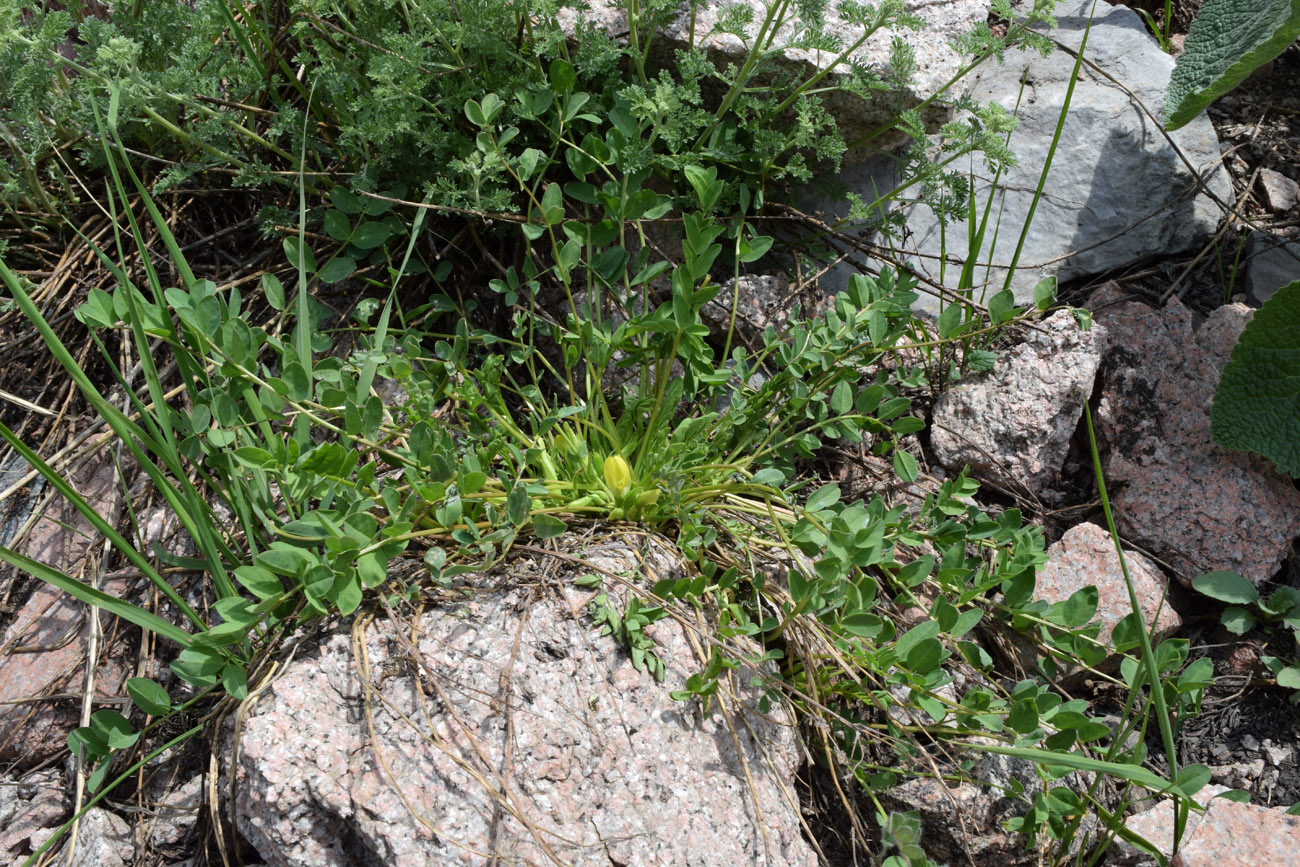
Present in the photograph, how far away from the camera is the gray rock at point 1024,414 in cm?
242

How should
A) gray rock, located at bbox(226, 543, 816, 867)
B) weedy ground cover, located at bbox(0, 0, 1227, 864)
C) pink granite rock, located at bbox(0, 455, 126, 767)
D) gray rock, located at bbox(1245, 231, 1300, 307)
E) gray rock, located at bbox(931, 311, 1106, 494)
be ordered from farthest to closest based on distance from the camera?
gray rock, located at bbox(1245, 231, 1300, 307)
gray rock, located at bbox(931, 311, 1106, 494)
pink granite rock, located at bbox(0, 455, 126, 767)
weedy ground cover, located at bbox(0, 0, 1227, 864)
gray rock, located at bbox(226, 543, 816, 867)

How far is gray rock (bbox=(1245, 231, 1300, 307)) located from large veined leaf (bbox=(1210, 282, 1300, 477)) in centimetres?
40

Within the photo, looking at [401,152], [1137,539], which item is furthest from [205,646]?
[1137,539]

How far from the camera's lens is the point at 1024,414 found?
2.42 m

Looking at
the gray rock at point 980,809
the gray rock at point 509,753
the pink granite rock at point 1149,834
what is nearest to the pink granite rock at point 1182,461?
the pink granite rock at point 1149,834

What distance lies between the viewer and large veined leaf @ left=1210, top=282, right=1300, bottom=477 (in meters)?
2.27

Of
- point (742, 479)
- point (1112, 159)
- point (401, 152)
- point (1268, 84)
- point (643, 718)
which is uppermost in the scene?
point (1268, 84)

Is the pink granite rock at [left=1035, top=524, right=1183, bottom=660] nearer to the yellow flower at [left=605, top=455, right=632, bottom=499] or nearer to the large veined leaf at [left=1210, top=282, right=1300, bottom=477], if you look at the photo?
the large veined leaf at [left=1210, top=282, right=1300, bottom=477]

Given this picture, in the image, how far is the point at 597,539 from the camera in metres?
2.05

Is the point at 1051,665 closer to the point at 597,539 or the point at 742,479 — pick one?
the point at 742,479

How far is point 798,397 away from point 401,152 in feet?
3.95

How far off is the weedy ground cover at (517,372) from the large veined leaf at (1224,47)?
A: 0.58m

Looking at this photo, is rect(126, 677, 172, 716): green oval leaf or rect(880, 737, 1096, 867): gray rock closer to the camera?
rect(126, 677, 172, 716): green oval leaf

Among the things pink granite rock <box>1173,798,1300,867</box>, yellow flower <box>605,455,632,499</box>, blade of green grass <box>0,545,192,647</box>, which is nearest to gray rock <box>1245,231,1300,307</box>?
pink granite rock <box>1173,798,1300,867</box>
